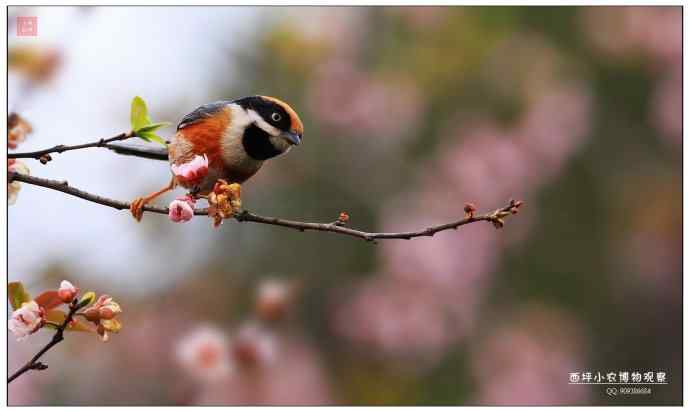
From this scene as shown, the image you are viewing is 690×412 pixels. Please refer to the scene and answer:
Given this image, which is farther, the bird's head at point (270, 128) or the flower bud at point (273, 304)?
the flower bud at point (273, 304)

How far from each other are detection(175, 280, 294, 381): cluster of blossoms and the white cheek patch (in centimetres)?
109

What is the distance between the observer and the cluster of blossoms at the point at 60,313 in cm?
154

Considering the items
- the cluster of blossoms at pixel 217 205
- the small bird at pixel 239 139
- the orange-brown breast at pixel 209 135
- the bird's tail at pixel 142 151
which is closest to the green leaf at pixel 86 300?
the cluster of blossoms at pixel 217 205

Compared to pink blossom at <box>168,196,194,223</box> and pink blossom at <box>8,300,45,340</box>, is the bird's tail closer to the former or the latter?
pink blossom at <box>168,196,194,223</box>

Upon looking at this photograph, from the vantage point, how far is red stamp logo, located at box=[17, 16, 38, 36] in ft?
7.55

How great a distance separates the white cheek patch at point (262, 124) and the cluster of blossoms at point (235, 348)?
1.09 meters

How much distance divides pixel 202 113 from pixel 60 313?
1.08m

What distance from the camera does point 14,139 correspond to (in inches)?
69.7

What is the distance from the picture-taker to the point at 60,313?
160 centimetres

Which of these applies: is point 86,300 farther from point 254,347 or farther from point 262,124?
point 254,347

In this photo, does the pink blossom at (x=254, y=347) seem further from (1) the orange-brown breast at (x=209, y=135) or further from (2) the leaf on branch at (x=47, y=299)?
(2) the leaf on branch at (x=47, y=299)

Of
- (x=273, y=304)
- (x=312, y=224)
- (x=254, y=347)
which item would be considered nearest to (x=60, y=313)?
(x=312, y=224)

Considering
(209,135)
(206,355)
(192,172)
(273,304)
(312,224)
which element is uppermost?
(209,135)

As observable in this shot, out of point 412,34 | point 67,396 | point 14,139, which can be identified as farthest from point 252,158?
point 412,34
